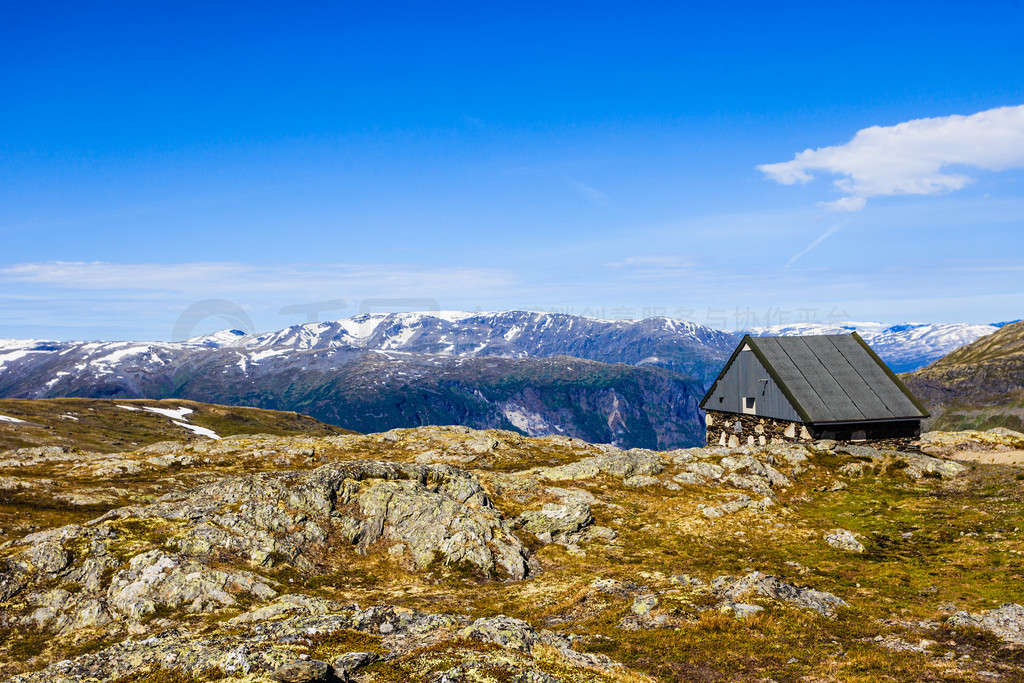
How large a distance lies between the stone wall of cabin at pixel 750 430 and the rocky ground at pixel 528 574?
804 cm

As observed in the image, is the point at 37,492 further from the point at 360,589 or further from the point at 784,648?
the point at 784,648

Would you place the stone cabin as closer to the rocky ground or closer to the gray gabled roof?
the gray gabled roof

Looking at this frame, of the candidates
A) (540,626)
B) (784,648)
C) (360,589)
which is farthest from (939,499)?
(360,589)

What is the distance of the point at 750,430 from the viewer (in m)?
62.5

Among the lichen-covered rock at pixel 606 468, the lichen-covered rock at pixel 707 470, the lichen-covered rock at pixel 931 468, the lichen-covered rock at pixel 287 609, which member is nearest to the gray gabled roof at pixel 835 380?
the lichen-covered rock at pixel 931 468

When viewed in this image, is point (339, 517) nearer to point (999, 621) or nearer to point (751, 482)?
point (999, 621)

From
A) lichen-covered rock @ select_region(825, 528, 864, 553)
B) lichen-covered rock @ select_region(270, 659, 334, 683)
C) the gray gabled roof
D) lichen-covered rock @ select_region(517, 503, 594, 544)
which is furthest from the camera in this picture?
the gray gabled roof

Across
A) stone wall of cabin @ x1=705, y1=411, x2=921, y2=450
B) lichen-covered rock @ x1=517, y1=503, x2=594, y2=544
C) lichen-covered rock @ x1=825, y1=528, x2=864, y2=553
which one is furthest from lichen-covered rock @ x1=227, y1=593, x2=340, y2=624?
stone wall of cabin @ x1=705, y1=411, x2=921, y2=450

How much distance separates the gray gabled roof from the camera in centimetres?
5447

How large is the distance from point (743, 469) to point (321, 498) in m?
32.2

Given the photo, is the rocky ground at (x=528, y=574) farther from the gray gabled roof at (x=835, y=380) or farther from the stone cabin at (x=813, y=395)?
the gray gabled roof at (x=835, y=380)

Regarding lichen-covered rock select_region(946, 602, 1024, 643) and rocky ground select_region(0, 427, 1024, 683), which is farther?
lichen-covered rock select_region(946, 602, 1024, 643)

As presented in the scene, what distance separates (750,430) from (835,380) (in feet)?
32.8

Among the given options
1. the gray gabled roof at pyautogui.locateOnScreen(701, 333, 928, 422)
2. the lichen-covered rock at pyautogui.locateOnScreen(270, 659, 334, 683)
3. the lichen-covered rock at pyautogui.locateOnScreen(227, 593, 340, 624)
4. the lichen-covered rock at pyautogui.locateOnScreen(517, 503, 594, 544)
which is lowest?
the lichen-covered rock at pyautogui.locateOnScreen(517, 503, 594, 544)
